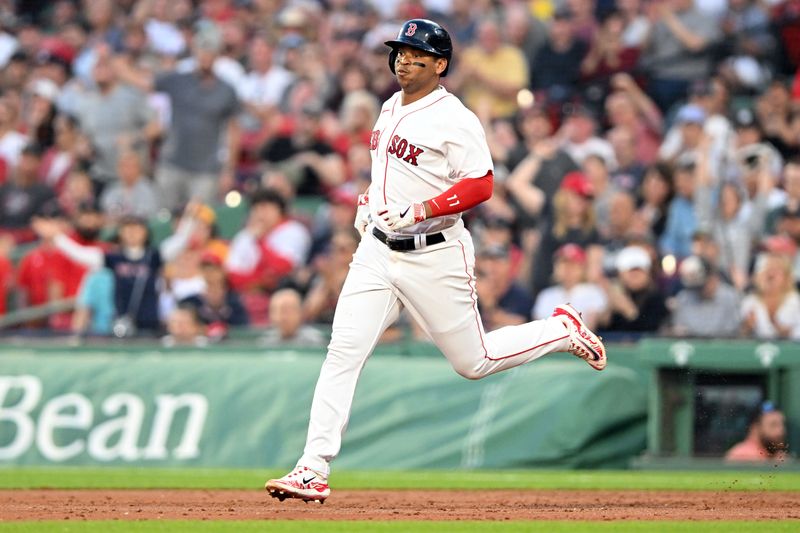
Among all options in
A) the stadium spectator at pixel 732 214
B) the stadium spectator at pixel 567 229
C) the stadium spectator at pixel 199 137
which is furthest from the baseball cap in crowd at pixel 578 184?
the stadium spectator at pixel 199 137

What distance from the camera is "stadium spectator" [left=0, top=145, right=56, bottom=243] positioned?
15.4 meters

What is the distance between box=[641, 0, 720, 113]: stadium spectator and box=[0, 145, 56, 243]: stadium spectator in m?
6.19

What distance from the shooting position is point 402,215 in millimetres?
→ 6918

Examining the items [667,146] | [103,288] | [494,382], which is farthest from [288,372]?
[667,146]

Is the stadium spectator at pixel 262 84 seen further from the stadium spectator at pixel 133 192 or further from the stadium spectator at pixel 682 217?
the stadium spectator at pixel 682 217

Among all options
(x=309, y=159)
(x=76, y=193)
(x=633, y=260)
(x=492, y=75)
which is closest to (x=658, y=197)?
(x=633, y=260)

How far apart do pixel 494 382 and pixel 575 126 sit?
4.07 m

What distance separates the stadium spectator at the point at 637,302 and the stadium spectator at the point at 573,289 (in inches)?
6.2

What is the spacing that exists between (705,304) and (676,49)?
4.18 metres

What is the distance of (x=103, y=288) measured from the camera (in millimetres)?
13352

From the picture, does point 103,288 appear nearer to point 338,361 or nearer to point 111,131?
point 111,131

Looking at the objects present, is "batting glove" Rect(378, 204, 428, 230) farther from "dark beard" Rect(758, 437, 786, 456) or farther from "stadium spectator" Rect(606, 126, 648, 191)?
"stadium spectator" Rect(606, 126, 648, 191)

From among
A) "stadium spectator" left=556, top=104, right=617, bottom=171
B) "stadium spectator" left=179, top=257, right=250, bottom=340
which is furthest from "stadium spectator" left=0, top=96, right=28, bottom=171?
"stadium spectator" left=556, top=104, right=617, bottom=171

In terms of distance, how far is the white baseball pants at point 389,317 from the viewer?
7.00 meters
